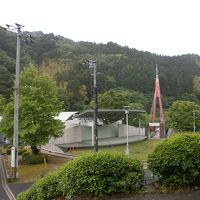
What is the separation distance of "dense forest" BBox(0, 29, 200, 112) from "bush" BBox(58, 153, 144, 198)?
7212 centimetres

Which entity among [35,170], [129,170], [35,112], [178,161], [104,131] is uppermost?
[35,112]

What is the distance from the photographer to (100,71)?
110 meters

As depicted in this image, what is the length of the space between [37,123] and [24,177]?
538 centimetres

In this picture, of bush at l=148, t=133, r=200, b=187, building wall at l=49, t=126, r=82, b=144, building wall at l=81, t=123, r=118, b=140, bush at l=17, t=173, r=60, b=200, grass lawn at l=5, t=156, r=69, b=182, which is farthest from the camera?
building wall at l=81, t=123, r=118, b=140

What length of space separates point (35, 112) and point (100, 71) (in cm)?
8179

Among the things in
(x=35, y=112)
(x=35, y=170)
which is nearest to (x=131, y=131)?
(x=35, y=112)

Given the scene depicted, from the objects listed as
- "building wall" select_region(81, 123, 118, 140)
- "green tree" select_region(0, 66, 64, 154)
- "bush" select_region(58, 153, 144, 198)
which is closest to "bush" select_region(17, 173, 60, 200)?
"bush" select_region(58, 153, 144, 198)

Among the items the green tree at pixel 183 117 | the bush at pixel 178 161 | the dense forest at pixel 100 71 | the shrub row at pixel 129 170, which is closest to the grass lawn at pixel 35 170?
the shrub row at pixel 129 170

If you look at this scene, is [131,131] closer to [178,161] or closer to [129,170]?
[129,170]

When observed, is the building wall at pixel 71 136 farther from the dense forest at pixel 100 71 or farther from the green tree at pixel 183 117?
the dense forest at pixel 100 71

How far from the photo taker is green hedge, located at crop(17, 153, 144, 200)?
28.3 ft

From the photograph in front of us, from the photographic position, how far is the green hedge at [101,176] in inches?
339

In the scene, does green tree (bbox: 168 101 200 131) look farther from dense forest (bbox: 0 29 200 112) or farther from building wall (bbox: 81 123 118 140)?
dense forest (bbox: 0 29 200 112)

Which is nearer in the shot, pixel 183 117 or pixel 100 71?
pixel 183 117
